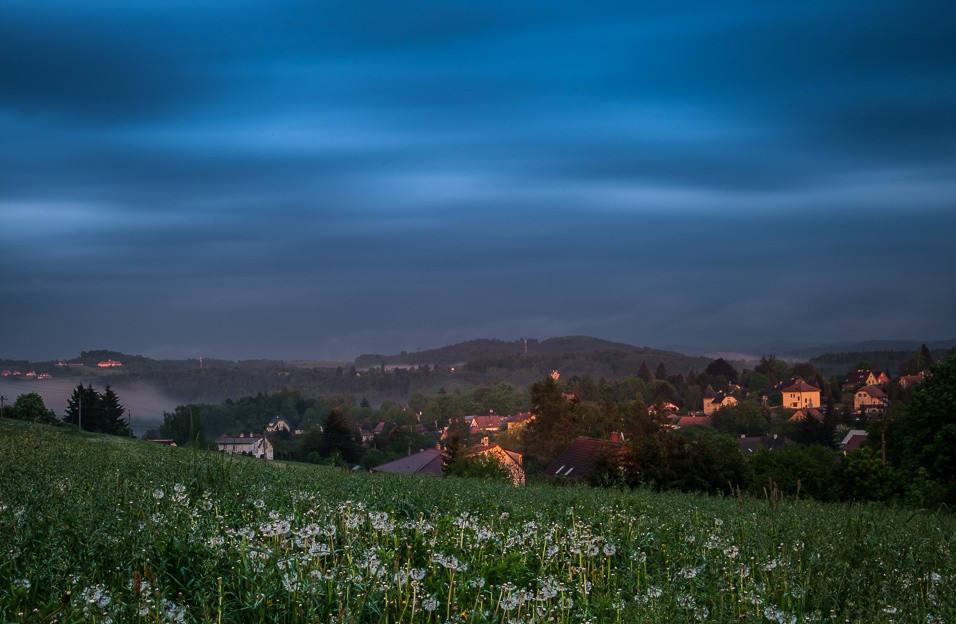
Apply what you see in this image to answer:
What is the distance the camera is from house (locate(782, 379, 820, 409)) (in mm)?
134125

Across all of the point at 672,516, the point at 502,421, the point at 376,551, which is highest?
the point at 376,551

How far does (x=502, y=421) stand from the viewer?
133 metres

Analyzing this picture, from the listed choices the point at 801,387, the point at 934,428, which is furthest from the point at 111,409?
the point at 801,387

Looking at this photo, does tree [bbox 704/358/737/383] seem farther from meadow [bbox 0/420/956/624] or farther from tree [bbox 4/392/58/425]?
meadow [bbox 0/420/956/624]

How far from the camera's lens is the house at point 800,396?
440 ft

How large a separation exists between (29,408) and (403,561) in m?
45.2

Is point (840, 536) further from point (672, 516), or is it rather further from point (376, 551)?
point (376, 551)

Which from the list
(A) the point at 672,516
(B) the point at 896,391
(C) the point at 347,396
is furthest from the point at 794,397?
(A) the point at 672,516

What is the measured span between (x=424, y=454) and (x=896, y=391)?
262 feet

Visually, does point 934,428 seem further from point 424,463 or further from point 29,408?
point 29,408

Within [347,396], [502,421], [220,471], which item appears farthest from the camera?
[347,396]

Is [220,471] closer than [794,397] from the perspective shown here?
Yes

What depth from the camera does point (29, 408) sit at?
4438cm

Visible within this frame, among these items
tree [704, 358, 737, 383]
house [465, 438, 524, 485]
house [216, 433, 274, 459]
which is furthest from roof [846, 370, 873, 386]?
house [216, 433, 274, 459]
